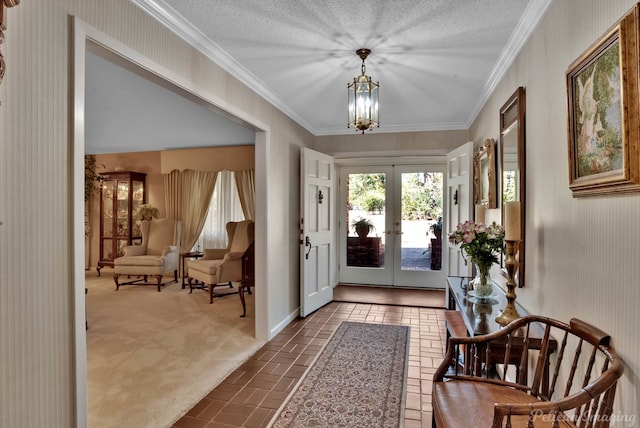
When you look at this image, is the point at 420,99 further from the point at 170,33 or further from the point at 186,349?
the point at 186,349

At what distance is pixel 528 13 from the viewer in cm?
204

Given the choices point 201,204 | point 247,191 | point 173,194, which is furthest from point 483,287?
point 173,194

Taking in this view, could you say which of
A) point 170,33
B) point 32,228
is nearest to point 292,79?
point 170,33

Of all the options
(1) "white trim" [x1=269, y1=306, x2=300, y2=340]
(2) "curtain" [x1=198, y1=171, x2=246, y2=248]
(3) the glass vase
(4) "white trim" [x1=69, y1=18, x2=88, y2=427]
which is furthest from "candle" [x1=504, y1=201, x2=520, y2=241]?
(2) "curtain" [x1=198, y1=171, x2=246, y2=248]

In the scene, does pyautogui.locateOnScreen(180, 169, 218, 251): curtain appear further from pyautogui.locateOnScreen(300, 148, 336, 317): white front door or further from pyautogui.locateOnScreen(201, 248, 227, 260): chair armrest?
pyautogui.locateOnScreen(300, 148, 336, 317): white front door

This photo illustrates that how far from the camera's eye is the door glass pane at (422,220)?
19.2 ft

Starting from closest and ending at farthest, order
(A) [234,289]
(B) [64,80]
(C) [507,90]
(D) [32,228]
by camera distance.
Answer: (D) [32,228], (B) [64,80], (C) [507,90], (A) [234,289]

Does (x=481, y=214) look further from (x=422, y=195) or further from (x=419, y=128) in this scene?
(x=422, y=195)

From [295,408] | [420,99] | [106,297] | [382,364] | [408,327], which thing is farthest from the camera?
[106,297]

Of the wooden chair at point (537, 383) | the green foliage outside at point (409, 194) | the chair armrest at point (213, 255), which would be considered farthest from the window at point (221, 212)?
the wooden chair at point (537, 383)

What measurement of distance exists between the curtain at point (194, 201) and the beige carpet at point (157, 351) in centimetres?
152

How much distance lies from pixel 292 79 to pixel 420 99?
1.38 m

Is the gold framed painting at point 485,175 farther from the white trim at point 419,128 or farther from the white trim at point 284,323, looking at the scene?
the white trim at point 284,323

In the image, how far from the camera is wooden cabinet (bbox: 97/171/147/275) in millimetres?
6898
